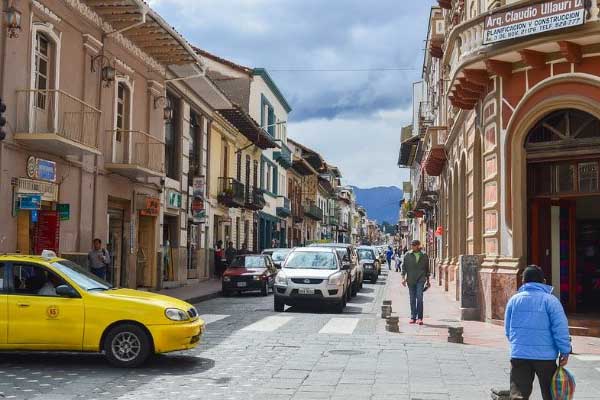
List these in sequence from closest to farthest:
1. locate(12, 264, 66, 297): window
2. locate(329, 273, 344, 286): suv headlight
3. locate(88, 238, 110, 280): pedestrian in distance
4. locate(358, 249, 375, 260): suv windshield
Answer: locate(12, 264, 66, 297): window, locate(88, 238, 110, 280): pedestrian in distance, locate(329, 273, 344, 286): suv headlight, locate(358, 249, 375, 260): suv windshield

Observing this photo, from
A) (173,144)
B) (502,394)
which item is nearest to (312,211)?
(173,144)

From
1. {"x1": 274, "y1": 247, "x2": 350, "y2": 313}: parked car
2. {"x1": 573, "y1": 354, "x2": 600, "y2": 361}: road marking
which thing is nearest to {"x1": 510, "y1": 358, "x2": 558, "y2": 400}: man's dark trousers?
{"x1": 573, "y1": 354, "x2": 600, "y2": 361}: road marking

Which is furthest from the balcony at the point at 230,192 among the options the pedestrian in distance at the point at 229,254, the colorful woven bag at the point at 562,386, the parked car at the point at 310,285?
the colorful woven bag at the point at 562,386

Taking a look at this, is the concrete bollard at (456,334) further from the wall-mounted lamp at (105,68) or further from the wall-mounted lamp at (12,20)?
the wall-mounted lamp at (105,68)

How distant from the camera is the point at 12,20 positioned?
14.5m

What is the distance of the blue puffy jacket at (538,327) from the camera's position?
20.9ft

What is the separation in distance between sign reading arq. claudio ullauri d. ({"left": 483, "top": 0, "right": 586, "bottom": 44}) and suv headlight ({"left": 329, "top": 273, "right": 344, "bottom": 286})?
671 cm

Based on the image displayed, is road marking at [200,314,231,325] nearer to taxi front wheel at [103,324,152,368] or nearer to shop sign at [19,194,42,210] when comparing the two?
shop sign at [19,194,42,210]

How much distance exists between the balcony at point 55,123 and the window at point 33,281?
A: 5932 mm

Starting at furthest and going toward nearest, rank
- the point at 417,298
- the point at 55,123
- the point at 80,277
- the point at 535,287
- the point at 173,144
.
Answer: the point at 173,144 → the point at 55,123 → the point at 417,298 → the point at 80,277 → the point at 535,287

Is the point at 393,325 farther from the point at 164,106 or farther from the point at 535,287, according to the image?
the point at 164,106

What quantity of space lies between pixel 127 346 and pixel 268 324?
5865 millimetres

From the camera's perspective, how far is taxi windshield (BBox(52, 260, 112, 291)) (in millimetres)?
10047

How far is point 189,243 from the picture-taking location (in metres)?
28.8
